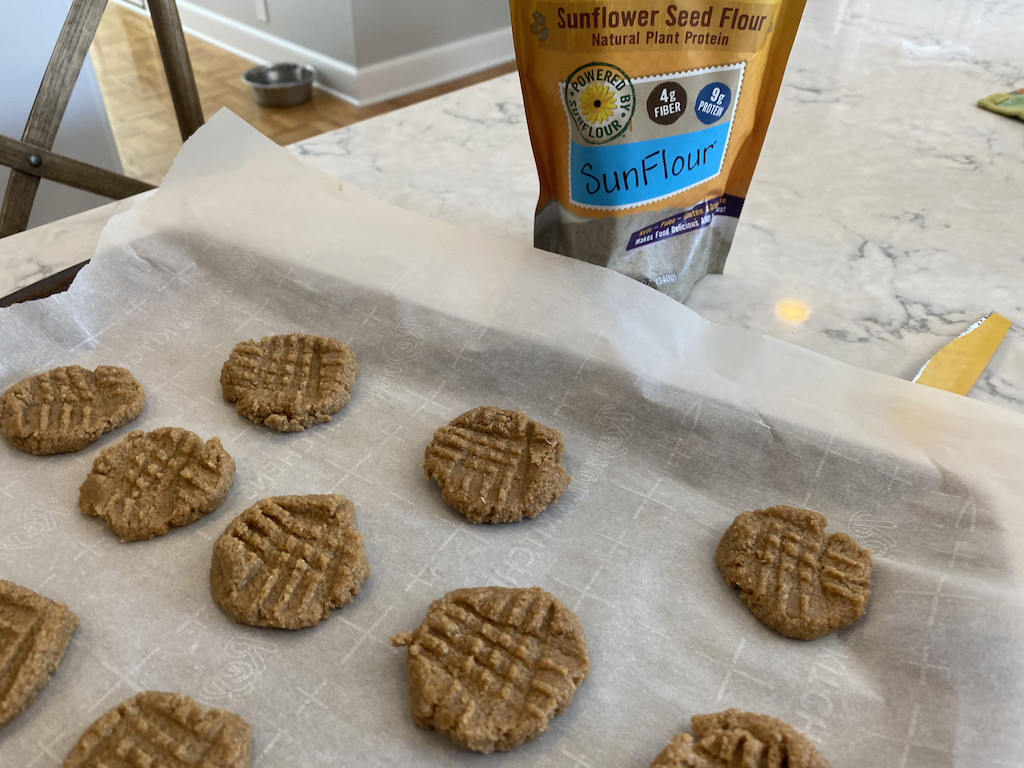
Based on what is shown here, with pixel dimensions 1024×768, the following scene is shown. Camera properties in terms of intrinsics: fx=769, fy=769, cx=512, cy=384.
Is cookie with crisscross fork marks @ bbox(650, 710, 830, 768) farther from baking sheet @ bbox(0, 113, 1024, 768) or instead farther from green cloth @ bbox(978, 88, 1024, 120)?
green cloth @ bbox(978, 88, 1024, 120)

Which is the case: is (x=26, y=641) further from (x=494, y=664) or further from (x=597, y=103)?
(x=597, y=103)

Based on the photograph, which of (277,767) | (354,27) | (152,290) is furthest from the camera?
(354,27)

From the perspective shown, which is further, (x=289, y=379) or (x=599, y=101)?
(x=289, y=379)

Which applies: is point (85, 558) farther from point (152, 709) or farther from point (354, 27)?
point (354, 27)

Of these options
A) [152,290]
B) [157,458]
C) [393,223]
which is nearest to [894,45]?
[393,223]

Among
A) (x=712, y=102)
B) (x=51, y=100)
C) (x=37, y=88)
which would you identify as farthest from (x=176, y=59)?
(x=712, y=102)

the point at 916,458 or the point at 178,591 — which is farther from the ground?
the point at 916,458

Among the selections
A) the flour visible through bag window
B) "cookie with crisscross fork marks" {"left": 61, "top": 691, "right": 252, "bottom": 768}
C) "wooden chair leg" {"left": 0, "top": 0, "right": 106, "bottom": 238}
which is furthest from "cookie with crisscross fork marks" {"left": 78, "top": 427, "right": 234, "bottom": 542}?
"wooden chair leg" {"left": 0, "top": 0, "right": 106, "bottom": 238}

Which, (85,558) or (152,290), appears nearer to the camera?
(85,558)
